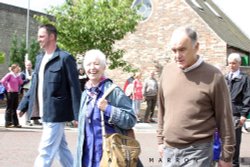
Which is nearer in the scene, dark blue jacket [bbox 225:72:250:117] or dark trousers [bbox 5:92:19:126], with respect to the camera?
dark blue jacket [bbox 225:72:250:117]

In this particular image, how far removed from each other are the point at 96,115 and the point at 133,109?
1.37ft

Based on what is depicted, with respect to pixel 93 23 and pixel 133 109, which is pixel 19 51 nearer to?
pixel 93 23

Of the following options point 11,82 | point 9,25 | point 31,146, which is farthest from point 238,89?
point 9,25

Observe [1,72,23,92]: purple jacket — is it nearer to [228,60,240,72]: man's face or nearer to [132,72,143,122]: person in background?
[132,72,143,122]: person in background

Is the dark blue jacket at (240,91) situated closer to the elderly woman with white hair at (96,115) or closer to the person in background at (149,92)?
the elderly woman with white hair at (96,115)

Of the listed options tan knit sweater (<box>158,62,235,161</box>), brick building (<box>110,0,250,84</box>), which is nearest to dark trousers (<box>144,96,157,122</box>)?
brick building (<box>110,0,250,84</box>)

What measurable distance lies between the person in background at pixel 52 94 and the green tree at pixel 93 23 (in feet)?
48.2

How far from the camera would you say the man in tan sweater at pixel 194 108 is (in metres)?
4.06

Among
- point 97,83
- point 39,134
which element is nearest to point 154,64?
point 39,134

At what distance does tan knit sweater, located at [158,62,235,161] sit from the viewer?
405 cm

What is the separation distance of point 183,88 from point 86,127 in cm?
118

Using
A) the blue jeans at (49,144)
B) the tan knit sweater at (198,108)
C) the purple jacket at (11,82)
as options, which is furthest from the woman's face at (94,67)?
the purple jacket at (11,82)

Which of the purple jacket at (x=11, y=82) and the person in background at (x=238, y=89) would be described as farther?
the purple jacket at (x=11, y=82)

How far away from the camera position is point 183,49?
160 inches
